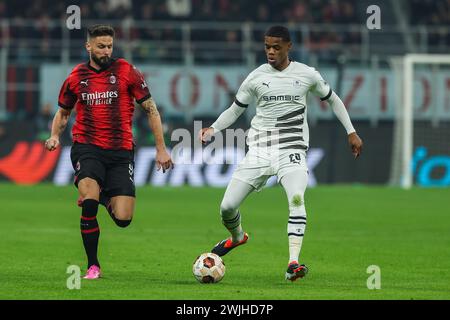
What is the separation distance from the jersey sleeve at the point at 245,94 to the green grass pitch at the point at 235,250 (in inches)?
65.8

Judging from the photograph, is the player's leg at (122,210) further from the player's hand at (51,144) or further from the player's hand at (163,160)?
the player's hand at (51,144)

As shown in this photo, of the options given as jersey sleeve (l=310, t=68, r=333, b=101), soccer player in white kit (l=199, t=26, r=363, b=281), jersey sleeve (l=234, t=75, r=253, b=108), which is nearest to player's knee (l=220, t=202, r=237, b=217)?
soccer player in white kit (l=199, t=26, r=363, b=281)

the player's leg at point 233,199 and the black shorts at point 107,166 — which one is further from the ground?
the black shorts at point 107,166

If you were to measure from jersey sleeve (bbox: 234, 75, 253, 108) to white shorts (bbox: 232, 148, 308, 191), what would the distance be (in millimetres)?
480

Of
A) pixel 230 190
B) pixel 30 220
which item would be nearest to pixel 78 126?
pixel 230 190

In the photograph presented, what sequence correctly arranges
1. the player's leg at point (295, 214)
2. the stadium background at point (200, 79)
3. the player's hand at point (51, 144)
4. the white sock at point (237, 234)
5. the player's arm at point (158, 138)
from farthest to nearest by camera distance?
the stadium background at point (200, 79)
the white sock at point (237, 234)
the player's arm at point (158, 138)
the player's hand at point (51, 144)
the player's leg at point (295, 214)

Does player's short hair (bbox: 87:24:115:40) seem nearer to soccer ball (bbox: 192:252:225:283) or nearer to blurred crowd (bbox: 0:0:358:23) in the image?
soccer ball (bbox: 192:252:225:283)

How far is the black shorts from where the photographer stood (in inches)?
428

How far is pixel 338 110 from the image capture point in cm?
1115

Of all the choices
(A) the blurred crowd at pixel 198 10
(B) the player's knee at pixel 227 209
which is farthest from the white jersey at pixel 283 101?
(A) the blurred crowd at pixel 198 10

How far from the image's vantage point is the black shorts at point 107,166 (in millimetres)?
10867

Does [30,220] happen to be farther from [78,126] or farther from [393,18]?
[393,18]
